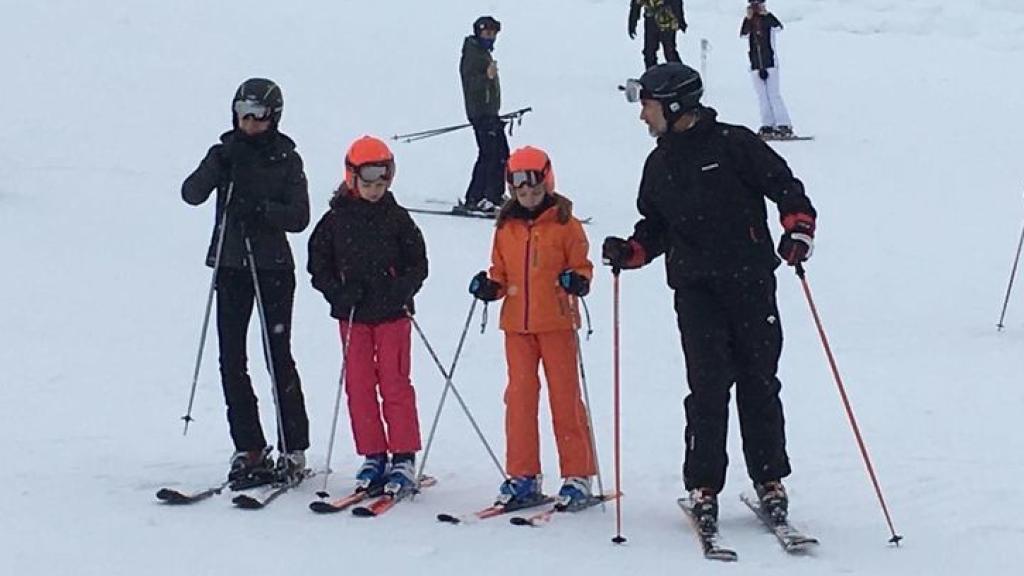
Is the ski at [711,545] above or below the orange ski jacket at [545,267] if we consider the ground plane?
below

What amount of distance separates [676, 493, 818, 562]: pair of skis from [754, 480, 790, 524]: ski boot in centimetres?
2

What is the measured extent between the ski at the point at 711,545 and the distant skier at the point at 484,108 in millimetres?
7120

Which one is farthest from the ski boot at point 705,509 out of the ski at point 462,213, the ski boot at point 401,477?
the ski at point 462,213

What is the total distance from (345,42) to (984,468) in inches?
589

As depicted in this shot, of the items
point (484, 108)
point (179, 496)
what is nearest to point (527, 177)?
point (179, 496)

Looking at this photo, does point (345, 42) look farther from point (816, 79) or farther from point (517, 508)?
point (517, 508)

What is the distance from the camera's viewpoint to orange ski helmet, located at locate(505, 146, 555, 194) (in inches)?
233

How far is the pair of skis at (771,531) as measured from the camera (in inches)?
207

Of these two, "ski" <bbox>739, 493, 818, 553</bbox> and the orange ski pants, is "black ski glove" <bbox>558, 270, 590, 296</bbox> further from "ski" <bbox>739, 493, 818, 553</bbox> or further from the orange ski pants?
"ski" <bbox>739, 493, 818, 553</bbox>

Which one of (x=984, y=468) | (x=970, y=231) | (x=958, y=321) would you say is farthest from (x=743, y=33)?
(x=984, y=468)

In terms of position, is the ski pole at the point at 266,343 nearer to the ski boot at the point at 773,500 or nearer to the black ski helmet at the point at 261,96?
the black ski helmet at the point at 261,96

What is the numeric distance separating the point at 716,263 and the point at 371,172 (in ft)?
4.75

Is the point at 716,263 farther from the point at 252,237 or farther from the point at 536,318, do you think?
the point at 252,237

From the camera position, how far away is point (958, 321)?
10234 millimetres
